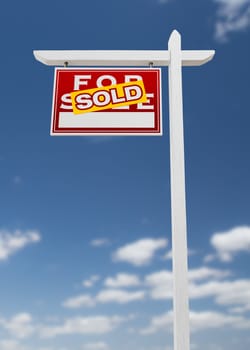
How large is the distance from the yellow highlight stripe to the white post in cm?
34

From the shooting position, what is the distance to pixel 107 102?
4.86m

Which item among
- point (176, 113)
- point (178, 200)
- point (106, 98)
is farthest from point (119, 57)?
point (178, 200)

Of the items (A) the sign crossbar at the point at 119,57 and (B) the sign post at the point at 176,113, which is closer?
(B) the sign post at the point at 176,113

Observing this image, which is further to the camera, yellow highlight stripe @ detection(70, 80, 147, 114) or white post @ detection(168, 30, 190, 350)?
yellow highlight stripe @ detection(70, 80, 147, 114)

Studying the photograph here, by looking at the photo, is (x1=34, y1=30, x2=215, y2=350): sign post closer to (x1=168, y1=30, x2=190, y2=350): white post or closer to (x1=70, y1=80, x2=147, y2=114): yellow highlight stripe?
(x1=168, y1=30, x2=190, y2=350): white post

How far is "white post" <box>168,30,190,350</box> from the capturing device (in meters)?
4.15

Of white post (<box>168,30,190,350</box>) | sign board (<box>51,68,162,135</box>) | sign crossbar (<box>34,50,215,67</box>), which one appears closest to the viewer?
white post (<box>168,30,190,350</box>)

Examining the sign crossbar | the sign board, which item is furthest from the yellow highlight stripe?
the sign crossbar

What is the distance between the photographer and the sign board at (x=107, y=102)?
4809 millimetres

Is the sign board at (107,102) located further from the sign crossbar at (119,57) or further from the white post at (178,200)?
the white post at (178,200)

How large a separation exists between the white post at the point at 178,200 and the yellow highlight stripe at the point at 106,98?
0.34m

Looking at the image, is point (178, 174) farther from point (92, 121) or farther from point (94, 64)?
point (94, 64)

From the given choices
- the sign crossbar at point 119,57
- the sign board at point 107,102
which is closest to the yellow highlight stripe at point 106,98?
the sign board at point 107,102

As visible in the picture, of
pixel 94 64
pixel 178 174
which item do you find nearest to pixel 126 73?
pixel 94 64
